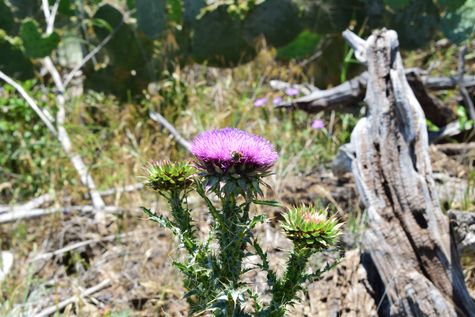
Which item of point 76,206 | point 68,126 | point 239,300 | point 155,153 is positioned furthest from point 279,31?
point 239,300

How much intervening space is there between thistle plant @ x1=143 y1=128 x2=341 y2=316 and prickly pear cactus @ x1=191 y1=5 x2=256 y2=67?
2.97 meters

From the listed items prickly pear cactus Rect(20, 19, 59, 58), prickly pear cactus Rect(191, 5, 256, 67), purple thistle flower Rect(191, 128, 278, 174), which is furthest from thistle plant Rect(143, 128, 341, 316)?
prickly pear cactus Rect(191, 5, 256, 67)

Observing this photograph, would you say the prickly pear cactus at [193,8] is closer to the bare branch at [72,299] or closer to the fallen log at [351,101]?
the fallen log at [351,101]

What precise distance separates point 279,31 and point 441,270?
108 inches

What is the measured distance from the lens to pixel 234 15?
4.56 meters

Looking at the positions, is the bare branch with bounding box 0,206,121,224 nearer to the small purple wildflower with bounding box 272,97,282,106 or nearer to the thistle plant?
the small purple wildflower with bounding box 272,97,282,106

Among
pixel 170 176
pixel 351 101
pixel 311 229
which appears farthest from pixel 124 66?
pixel 311 229

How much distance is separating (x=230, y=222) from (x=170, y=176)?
0.22 metres

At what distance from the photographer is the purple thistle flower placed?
154 cm

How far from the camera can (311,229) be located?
1.56m

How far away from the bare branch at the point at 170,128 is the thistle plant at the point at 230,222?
6.85 feet

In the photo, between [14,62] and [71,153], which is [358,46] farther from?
[14,62]

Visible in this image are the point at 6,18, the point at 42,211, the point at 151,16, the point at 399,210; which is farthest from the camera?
the point at 6,18

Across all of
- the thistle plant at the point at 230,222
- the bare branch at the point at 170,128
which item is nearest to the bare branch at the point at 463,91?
the bare branch at the point at 170,128
